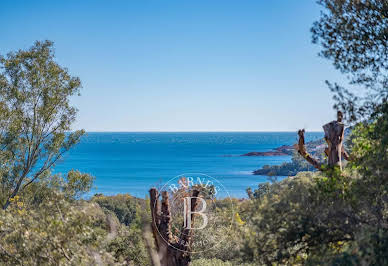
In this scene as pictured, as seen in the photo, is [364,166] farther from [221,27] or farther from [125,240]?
[221,27]

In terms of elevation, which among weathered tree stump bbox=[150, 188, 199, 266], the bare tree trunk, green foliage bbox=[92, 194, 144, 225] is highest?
the bare tree trunk

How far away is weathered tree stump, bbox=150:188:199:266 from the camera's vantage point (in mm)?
7355

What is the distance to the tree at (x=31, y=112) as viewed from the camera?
13.0m

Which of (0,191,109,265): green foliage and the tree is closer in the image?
(0,191,109,265): green foliage

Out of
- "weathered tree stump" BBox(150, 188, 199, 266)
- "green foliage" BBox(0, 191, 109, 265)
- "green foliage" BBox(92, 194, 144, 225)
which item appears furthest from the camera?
"green foliage" BBox(92, 194, 144, 225)

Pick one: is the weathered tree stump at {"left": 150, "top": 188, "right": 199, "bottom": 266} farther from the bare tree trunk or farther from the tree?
the tree

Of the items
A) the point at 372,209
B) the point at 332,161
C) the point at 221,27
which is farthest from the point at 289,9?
the point at 221,27

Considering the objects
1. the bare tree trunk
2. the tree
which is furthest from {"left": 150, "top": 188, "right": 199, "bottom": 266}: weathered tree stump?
the tree

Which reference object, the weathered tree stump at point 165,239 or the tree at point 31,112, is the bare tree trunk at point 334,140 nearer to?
the weathered tree stump at point 165,239

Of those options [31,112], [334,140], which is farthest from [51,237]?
[31,112]

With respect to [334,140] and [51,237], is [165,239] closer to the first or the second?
[51,237]

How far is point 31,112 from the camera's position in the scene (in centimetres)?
1341


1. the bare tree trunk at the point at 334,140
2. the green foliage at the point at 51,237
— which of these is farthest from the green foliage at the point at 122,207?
the bare tree trunk at the point at 334,140

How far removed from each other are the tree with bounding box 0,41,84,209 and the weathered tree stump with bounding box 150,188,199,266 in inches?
289
